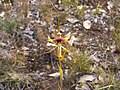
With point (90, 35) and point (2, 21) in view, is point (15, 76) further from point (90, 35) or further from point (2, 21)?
point (90, 35)

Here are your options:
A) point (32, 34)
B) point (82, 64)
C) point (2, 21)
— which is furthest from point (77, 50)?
point (2, 21)

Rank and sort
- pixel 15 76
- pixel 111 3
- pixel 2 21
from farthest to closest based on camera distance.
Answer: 1. pixel 111 3
2. pixel 2 21
3. pixel 15 76

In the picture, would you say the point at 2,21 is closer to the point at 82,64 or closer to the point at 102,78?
the point at 82,64

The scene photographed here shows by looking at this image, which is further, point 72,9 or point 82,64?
point 72,9

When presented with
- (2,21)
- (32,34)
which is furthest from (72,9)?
(2,21)

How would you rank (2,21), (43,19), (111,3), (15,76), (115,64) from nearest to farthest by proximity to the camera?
1. (15,76)
2. (115,64)
3. (2,21)
4. (43,19)
5. (111,3)

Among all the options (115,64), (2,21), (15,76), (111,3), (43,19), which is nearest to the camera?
(15,76)

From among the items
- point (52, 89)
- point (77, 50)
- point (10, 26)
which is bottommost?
point (52, 89)

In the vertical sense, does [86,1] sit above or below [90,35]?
above

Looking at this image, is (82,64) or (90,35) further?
(90,35)
